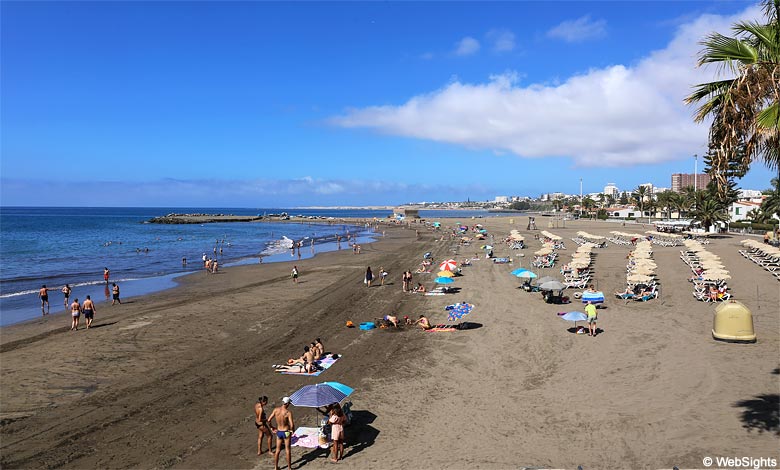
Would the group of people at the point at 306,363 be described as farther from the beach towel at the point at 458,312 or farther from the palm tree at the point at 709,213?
the palm tree at the point at 709,213

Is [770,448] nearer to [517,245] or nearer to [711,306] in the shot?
[711,306]

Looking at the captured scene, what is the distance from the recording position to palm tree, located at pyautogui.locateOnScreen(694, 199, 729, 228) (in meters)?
55.2

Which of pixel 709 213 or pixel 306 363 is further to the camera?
pixel 709 213

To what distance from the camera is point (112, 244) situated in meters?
61.6

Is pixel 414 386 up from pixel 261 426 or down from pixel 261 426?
down

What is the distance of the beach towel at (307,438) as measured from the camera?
924 centimetres

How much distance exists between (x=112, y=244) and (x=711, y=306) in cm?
6569

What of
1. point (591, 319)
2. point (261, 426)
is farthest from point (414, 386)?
point (591, 319)

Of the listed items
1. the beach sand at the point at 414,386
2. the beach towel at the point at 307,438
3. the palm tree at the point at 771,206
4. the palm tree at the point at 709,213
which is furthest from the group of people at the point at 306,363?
the palm tree at the point at 771,206

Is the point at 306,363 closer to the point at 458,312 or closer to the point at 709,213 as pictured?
the point at 458,312

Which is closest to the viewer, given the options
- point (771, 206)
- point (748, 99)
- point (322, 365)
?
point (748, 99)

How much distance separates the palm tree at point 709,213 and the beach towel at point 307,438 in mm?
60304

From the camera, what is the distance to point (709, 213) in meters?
55.3

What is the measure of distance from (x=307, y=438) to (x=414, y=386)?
11.7 feet
